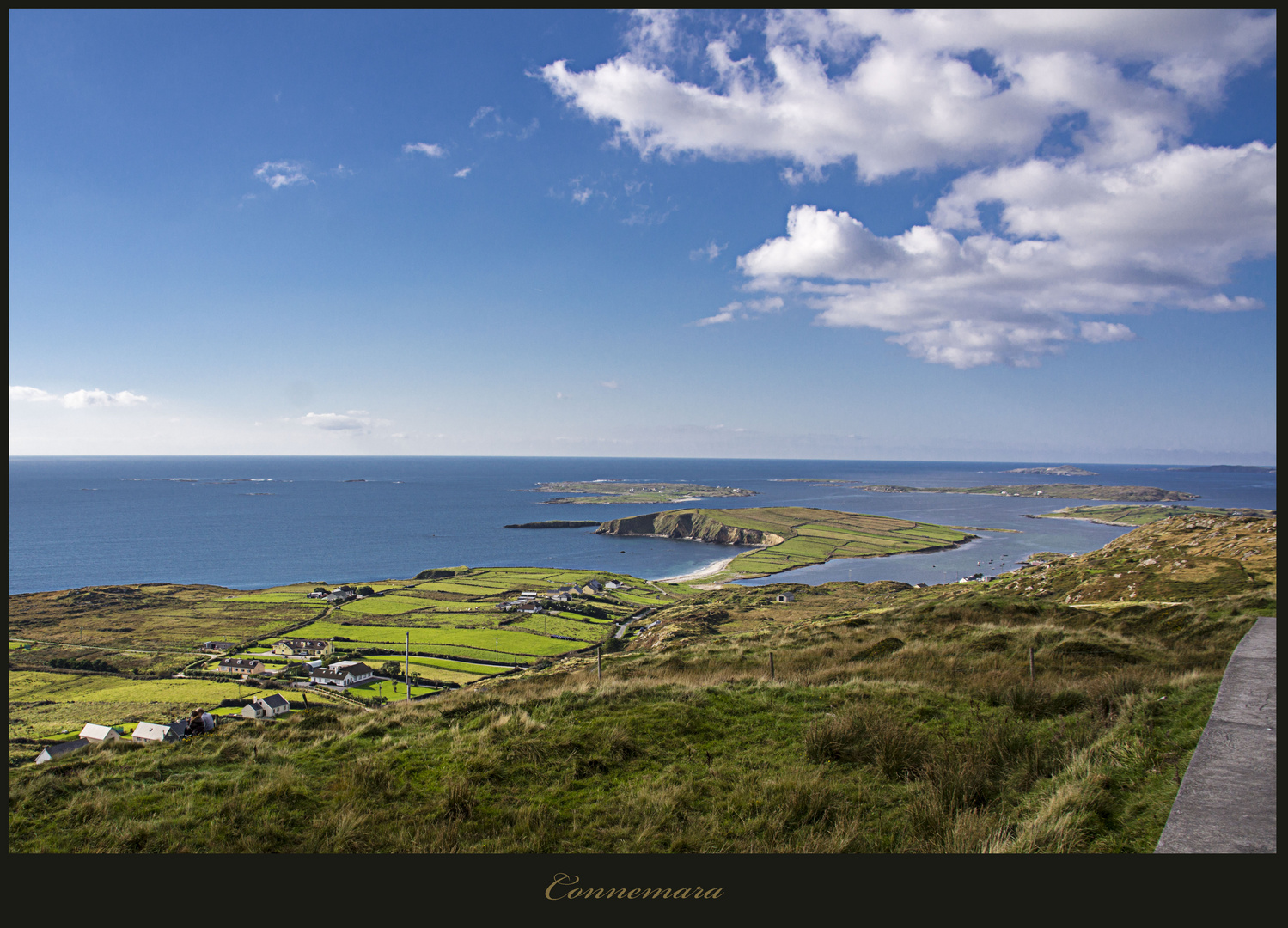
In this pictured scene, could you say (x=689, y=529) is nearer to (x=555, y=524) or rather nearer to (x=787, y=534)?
(x=787, y=534)

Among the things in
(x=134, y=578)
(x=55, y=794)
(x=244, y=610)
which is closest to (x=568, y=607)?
(x=244, y=610)

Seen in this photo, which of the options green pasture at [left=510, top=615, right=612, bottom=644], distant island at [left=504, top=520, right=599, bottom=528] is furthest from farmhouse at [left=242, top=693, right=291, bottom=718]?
distant island at [left=504, top=520, right=599, bottom=528]

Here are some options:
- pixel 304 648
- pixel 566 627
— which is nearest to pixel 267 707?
pixel 304 648

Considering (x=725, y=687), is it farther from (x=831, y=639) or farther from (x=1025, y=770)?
(x=831, y=639)

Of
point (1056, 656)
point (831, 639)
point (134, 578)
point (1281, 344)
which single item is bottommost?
point (134, 578)
